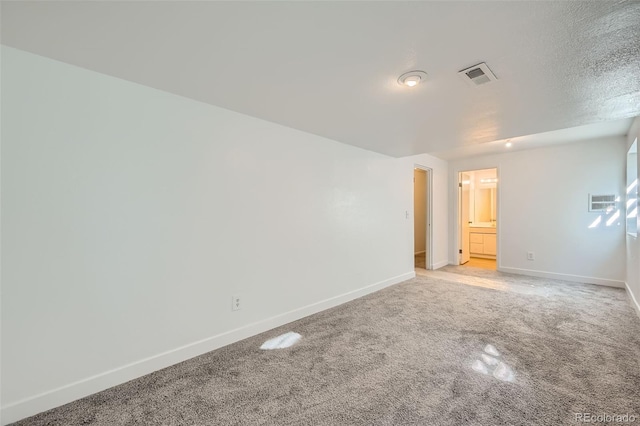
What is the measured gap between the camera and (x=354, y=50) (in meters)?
1.47

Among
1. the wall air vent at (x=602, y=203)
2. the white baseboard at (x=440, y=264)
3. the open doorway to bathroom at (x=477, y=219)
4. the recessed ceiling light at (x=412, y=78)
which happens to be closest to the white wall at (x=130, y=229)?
the recessed ceiling light at (x=412, y=78)

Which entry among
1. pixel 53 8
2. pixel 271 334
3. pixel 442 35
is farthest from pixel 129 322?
pixel 442 35

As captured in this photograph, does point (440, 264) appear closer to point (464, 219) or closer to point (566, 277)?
point (464, 219)

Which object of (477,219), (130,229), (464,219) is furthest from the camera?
(477,219)

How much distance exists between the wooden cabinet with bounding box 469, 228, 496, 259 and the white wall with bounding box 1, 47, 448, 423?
5.43 meters

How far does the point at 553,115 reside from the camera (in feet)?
7.99

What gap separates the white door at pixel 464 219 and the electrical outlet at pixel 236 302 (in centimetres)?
504

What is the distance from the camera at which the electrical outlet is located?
2354 mm

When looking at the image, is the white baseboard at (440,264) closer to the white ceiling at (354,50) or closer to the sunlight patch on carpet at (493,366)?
the sunlight patch on carpet at (493,366)

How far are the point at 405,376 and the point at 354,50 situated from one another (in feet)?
6.81

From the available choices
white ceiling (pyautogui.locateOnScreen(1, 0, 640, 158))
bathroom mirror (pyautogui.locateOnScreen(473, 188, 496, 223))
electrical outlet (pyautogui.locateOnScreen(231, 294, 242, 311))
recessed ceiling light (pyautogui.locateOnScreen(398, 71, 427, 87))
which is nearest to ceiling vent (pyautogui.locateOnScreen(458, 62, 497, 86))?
white ceiling (pyautogui.locateOnScreen(1, 0, 640, 158))

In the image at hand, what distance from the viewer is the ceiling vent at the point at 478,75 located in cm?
164

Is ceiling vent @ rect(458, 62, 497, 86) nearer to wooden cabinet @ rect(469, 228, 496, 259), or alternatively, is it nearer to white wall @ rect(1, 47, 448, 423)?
white wall @ rect(1, 47, 448, 423)

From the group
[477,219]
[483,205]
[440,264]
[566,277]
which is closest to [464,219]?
[440,264]
